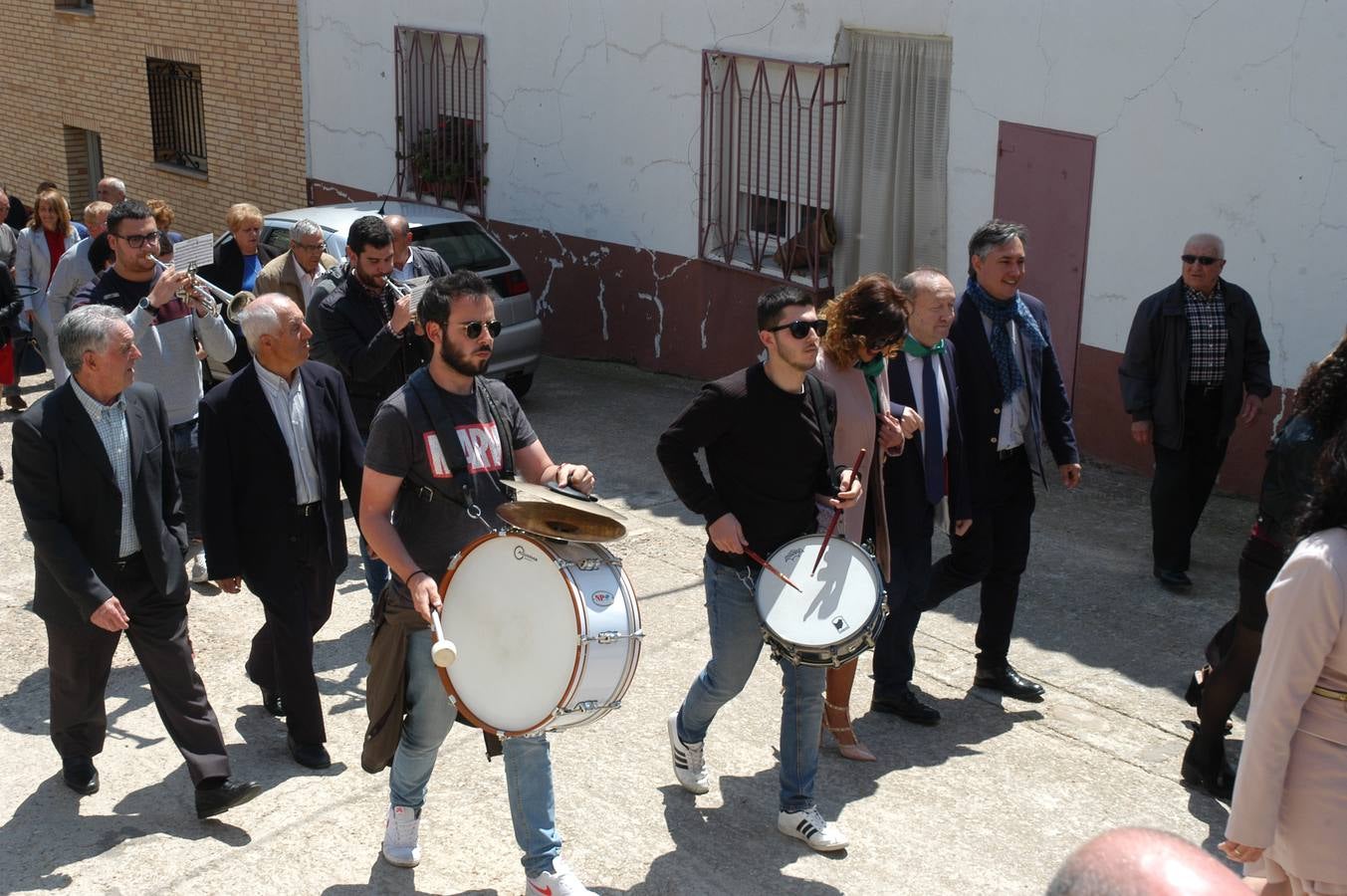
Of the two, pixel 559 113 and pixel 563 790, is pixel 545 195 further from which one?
pixel 563 790

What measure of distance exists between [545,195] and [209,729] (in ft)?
28.7

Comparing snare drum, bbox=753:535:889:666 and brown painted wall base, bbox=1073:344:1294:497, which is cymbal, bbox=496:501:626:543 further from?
brown painted wall base, bbox=1073:344:1294:497

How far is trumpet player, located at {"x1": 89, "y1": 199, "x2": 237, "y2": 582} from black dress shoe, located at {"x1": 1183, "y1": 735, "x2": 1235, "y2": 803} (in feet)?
14.1

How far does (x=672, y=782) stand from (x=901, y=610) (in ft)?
3.59

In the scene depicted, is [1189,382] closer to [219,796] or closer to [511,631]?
[511,631]

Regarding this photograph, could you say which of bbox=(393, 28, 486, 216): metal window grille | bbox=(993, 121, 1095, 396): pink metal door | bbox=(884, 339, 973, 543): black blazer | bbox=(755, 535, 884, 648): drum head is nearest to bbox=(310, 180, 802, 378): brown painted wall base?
bbox=(393, 28, 486, 216): metal window grille

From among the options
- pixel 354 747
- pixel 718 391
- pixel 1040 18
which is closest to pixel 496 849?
pixel 354 747

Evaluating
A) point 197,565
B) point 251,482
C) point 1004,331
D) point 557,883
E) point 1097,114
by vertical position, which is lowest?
point 197,565

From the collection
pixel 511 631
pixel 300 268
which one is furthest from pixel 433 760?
pixel 300 268

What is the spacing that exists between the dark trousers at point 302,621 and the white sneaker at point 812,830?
69.6 inches

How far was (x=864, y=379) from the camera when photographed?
5062mm

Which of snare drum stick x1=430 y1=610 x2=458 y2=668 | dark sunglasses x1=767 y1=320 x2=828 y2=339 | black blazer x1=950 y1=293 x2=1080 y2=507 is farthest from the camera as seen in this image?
black blazer x1=950 y1=293 x2=1080 y2=507

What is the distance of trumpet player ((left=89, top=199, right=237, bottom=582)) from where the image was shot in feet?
22.1

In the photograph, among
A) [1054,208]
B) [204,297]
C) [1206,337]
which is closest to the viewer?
[204,297]
